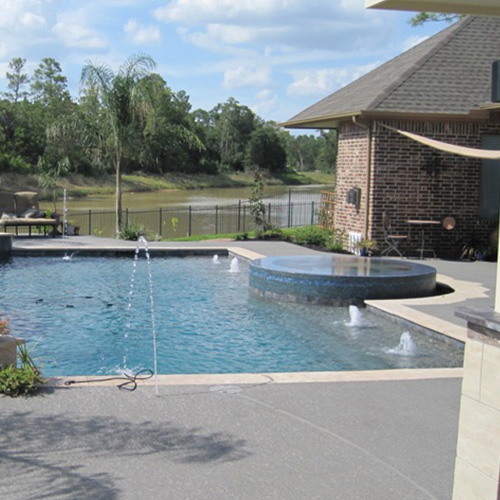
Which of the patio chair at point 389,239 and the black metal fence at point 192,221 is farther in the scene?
the black metal fence at point 192,221

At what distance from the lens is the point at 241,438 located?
545 cm

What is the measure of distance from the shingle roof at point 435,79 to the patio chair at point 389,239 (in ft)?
8.27

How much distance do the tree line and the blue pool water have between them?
914cm

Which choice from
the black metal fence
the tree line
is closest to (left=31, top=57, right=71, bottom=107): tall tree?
the tree line

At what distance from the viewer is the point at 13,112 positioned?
6347 centimetres

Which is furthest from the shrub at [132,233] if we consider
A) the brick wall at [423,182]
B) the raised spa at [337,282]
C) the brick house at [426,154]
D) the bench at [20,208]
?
the raised spa at [337,282]

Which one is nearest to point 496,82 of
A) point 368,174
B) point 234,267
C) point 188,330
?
point 188,330

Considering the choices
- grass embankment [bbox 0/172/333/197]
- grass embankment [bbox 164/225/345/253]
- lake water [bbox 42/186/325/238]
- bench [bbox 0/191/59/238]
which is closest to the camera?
grass embankment [bbox 164/225/345/253]

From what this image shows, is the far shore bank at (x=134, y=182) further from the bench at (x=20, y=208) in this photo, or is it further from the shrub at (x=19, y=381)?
the shrub at (x=19, y=381)

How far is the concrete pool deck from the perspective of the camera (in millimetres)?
4663

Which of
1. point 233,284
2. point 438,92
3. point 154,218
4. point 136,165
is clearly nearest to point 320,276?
point 233,284

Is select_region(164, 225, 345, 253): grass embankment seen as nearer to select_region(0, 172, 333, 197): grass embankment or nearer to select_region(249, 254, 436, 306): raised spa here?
select_region(249, 254, 436, 306): raised spa

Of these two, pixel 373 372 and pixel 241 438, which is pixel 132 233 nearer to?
pixel 373 372

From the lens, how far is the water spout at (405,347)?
8.99 metres
